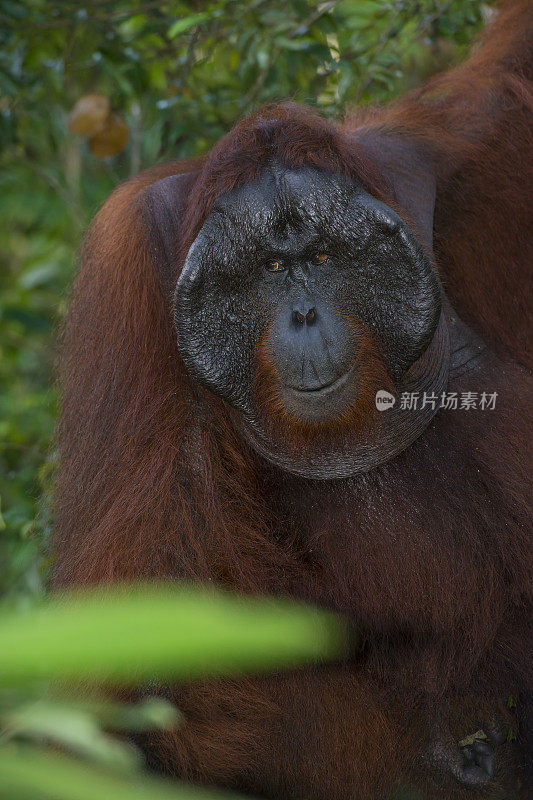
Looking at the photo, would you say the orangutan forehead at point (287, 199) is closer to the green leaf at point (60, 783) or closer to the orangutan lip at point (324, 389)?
the orangutan lip at point (324, 389)

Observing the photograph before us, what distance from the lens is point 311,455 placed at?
2576 millimetres

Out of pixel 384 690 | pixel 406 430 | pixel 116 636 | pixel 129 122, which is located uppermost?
pixel 116 636

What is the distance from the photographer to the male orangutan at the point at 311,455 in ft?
7.98

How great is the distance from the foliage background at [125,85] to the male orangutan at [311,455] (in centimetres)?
81

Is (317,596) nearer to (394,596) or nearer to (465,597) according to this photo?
(394,596)

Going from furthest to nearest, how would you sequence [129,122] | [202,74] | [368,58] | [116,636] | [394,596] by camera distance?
[202,74]
[129,122]
[368,58]
[394,596]
[116,636]

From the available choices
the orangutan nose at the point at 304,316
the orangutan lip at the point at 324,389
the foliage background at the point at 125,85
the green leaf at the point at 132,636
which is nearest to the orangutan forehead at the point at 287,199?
the orangutan nose at the point at 304,316

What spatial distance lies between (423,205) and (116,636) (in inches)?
102

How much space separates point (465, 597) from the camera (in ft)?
8.48

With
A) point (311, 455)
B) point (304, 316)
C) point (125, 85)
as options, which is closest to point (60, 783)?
point (304, 316)

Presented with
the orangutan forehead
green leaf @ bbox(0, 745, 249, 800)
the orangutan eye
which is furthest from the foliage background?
green leaf @ bbox(0, 745, 249, 800)

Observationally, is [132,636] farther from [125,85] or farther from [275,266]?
[125,85]

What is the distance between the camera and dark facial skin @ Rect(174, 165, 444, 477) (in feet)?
7.88

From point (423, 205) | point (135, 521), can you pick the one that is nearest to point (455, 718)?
point (135, 521)
